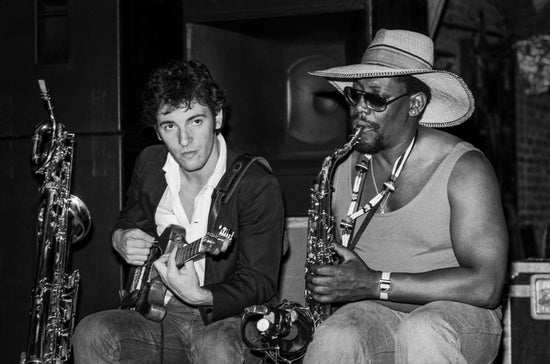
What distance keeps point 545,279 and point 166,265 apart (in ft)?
5.36

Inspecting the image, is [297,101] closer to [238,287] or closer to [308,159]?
[308,159]

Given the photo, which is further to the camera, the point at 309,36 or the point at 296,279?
the point at 309,36

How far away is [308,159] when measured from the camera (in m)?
4.27

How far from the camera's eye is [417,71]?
3.06 metres

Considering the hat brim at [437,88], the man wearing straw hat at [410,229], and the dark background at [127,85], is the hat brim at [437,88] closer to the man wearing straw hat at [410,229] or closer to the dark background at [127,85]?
the man wearing straw hat at [410,229]

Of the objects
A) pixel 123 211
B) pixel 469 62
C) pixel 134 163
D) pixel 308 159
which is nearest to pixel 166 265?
pixel 123 211

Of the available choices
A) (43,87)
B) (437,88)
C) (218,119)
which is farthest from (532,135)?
(43,87)

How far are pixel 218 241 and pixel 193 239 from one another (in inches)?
13.3

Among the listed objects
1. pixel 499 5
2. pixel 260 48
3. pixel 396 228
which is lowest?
pixel 396 228

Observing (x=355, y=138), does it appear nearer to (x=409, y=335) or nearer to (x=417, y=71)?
(x=417, y=71)

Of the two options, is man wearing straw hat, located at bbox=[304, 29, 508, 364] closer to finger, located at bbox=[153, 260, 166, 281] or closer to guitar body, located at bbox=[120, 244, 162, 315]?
finger, located at bbox=[153, 260, 166, 281]

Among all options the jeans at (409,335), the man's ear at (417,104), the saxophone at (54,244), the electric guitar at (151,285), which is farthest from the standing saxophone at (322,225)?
the saxophone at (54,244)

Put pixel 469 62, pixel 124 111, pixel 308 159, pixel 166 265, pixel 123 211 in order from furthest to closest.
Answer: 1. pixel 469 62
2. pixel 308 159
3. pixel 124 111
4. pixel 123 211
5. pixel 166 265

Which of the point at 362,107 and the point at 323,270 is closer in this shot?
the point at 323,270
